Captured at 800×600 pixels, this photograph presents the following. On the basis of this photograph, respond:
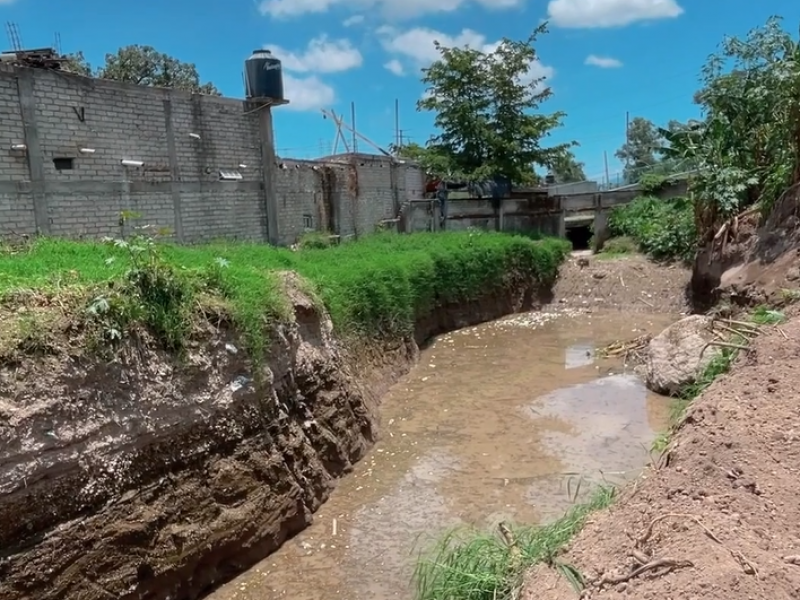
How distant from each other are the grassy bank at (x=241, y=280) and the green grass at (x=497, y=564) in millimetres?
2937

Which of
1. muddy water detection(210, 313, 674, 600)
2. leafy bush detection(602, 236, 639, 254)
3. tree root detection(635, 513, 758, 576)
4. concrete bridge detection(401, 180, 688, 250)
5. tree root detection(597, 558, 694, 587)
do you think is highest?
concrete bridge detection(401, 180, 688, 250)

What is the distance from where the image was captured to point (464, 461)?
7.38m

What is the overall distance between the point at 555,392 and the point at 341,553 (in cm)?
510

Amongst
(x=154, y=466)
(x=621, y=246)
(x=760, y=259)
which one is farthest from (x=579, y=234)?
(x=154, y=466)

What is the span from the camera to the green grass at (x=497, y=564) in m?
3.34

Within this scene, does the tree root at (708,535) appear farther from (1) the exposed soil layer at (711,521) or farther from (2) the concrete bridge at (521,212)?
(2) the concrete bridge at (521,212)

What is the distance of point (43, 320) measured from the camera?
462 cm

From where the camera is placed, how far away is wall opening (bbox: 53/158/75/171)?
9781mm

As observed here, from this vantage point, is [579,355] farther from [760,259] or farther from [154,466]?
[154,466]

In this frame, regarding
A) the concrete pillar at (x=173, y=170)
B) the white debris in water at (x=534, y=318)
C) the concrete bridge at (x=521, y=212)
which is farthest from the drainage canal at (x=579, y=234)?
the concrete pillar at (x=173, y=170)

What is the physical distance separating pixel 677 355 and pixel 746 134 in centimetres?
651

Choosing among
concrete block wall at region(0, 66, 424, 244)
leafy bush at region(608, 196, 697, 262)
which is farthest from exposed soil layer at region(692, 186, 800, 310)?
concrete block wall at region(0, 66, 424, 244)

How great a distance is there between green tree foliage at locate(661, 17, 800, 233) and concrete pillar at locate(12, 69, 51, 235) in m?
11.7

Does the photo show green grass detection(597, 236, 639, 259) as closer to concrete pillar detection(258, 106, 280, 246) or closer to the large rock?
the large rock
